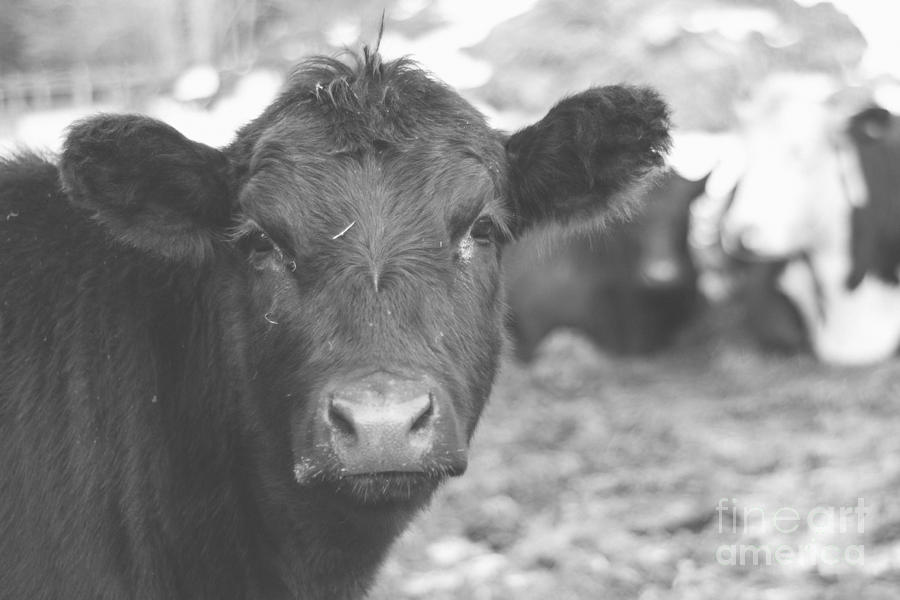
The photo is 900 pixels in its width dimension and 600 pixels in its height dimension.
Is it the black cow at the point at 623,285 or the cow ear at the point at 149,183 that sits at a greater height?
the cow ear at the point at 149,183

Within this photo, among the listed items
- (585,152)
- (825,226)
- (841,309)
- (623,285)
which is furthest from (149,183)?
(825,226)

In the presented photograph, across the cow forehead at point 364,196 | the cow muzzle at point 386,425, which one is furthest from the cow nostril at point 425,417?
the cow forehead at point 364,196

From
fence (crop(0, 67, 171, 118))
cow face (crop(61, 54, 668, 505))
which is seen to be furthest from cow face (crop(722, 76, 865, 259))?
fence (crop(0, 67, 171, 118))

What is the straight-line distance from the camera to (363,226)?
3.59 metres

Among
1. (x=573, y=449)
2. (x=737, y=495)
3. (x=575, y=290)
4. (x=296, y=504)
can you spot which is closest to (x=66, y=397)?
(x=296, y=504)

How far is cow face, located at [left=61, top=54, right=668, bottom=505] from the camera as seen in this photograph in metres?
3.27

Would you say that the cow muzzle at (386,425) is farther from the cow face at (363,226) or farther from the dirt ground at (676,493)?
the dirt ground at (676,493)

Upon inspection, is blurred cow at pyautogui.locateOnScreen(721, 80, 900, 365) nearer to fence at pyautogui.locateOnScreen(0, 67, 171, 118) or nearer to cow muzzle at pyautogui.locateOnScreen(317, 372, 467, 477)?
cow muzzle at pyautogui.locateOnScreen(317, 372, 467, 477)

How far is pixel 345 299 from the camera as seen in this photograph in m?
3.46

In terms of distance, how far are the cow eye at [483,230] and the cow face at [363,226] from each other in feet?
0.04

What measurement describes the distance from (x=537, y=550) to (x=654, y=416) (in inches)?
106

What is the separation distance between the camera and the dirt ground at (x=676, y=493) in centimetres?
566

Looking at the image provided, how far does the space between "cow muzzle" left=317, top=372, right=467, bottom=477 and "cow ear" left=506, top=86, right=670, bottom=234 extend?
47.6 inches

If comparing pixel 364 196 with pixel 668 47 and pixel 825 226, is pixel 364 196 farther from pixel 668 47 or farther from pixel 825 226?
pixel 668 47
